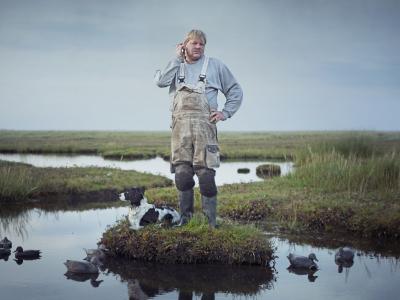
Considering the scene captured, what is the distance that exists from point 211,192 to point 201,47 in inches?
98.0

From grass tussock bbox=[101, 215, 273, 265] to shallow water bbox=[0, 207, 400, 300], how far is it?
25 centimetres

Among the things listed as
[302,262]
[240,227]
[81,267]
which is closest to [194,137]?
[240,227]

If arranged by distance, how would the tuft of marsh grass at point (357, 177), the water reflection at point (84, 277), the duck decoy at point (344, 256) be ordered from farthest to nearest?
the tuft of marsh grass at point (357, 177)
the duck decoy at point (344, 256)
the water reflection at point (84, 277)

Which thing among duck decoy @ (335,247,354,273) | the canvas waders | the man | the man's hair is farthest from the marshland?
the man's hair

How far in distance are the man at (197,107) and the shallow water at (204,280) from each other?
154 cm

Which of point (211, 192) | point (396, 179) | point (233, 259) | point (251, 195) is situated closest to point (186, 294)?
point (233, 259)

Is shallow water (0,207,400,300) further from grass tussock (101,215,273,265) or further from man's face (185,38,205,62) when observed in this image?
man's face (185,38,205,62)

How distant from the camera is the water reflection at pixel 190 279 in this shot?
7914 millimetres

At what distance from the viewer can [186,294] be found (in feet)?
25.4

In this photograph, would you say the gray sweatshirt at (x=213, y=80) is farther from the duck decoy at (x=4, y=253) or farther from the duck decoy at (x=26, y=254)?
the duck decoy at (x=4, y=253)

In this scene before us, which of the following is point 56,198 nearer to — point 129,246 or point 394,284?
point 129,246

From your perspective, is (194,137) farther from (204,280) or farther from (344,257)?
(344,257)

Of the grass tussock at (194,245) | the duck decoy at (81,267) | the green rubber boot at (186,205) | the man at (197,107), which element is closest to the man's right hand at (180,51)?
the man at (197,107)

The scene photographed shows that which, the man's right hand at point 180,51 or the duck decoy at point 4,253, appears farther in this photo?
the duck decoy at point 4,253
